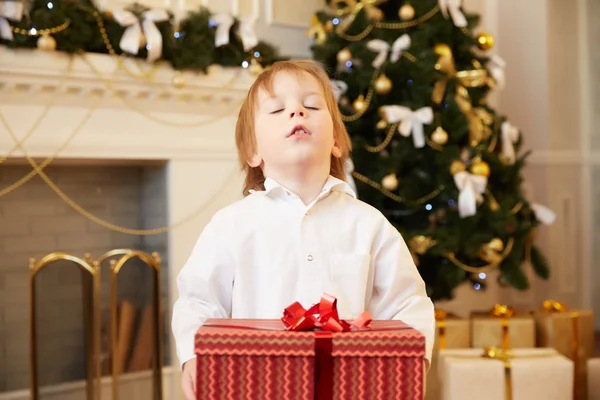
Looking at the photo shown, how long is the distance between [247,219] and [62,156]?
157 cm

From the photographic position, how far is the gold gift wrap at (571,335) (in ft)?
10.4

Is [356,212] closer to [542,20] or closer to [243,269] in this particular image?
[243,269]

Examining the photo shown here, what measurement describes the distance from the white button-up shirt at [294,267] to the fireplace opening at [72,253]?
5.01 feet

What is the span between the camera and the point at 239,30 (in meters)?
3.09

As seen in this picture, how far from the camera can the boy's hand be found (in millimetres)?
1299

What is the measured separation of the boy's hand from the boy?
0.06 feet

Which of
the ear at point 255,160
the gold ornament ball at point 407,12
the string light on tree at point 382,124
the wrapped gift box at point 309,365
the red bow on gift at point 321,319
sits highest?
the gold ornament ball at point 407,12

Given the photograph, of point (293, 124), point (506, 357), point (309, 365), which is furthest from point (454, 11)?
point (309, 365)

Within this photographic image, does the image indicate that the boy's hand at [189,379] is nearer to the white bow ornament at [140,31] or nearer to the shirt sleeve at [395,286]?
the shirt sleeve at [395,286]

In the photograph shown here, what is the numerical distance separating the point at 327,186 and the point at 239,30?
1.76 meters

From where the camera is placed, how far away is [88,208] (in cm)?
318

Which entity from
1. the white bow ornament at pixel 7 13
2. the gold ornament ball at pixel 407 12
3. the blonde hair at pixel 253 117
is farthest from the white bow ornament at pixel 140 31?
the blonde hair at pixel 253 117

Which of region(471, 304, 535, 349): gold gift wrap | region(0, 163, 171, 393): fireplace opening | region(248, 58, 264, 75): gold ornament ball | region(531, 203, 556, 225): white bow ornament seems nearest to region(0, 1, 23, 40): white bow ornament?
region(0, 163, 171, 393): fireplace opening

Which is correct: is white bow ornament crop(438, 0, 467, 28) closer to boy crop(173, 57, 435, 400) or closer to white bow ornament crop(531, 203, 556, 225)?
white bow ornament crop(531, 203, 556, 225)
